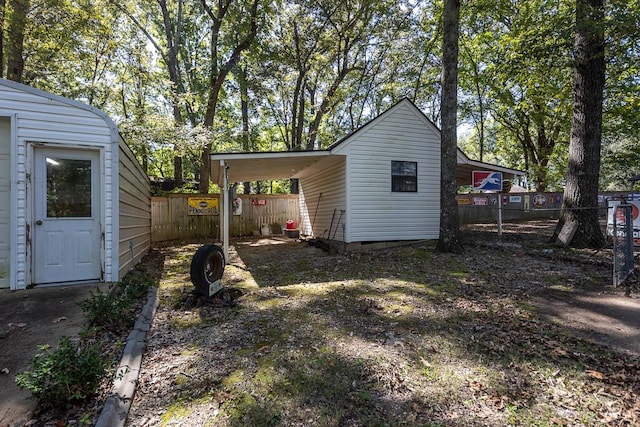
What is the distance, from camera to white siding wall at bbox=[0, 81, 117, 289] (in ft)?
15.4

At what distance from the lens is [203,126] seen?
13.9 meters

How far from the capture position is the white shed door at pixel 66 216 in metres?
4.90

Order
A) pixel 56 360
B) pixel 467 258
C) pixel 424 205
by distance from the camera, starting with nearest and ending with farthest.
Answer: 1. pixel 56 360
2. pixel 467 258
3. pixel 424 205

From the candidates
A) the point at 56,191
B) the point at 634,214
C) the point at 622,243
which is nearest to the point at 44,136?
the point at 56,191

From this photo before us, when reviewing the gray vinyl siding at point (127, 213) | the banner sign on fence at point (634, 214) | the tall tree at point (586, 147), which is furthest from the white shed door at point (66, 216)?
the tall tree at point (586, 147)

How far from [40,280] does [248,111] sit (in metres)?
20.5

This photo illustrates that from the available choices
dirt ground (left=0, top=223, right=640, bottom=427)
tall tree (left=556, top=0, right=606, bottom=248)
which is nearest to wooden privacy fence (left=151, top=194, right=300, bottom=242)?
dirt ground (left=0, top=223, right=640, bottom=427)

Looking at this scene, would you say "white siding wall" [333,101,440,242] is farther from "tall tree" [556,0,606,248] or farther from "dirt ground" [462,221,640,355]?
"dirt ground" [462,221,640,355]

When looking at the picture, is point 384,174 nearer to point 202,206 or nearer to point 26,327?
point 26,327

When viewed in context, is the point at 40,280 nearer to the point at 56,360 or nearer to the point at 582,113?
the point at 56,360

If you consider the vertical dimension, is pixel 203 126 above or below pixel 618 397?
above

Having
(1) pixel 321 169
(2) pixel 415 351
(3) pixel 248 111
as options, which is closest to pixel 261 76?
(3) pixel 248 111

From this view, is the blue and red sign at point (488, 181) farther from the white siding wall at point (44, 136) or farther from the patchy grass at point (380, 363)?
the white siding wall at point (44, 136)

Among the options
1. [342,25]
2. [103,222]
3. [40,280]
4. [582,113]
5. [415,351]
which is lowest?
[415,351]
